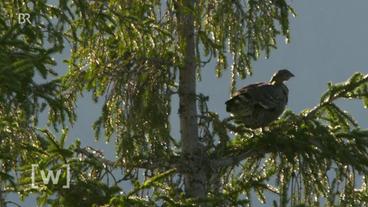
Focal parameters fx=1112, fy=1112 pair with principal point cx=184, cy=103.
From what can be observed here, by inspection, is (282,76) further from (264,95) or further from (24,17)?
(24,17)

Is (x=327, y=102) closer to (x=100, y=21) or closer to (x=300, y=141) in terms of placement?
(x=300, y=141)

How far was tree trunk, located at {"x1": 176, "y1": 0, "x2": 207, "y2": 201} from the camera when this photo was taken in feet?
42.2

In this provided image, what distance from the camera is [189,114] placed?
1316cm

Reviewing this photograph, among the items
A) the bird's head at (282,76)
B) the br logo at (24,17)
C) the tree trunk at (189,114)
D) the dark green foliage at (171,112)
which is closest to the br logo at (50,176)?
the dark green foliage at (171,112)

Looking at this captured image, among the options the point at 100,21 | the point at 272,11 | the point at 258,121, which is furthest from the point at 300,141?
the point at 100,21

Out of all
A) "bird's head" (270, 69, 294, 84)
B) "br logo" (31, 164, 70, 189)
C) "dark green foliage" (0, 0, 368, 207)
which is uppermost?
"bird's head" (270, 69, 294, 84)

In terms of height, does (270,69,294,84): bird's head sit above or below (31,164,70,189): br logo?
above

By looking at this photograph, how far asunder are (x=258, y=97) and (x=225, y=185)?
3.98ft

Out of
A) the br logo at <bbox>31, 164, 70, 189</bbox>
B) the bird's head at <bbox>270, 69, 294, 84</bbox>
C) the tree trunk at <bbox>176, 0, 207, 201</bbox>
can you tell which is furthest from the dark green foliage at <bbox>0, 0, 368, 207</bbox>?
the bird's head at <bbox>270, 69, 294, 84</bbox>

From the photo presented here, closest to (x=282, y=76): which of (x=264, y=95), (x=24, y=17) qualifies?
(x=264, y=95)

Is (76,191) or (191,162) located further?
(191,162)

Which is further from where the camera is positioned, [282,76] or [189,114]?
[282,76]

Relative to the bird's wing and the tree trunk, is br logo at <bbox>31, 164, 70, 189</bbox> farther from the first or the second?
the bird's wing

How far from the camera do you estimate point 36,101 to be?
36.1 feet
